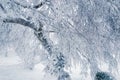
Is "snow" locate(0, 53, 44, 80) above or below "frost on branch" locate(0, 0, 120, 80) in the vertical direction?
below

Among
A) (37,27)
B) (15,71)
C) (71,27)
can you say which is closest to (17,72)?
(15,71)

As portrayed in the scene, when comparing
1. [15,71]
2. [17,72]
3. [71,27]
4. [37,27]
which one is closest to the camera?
[37,27]

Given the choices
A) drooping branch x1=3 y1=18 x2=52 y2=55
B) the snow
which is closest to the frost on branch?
drooping branch x1=3 y1=18 x2=52 y2=55

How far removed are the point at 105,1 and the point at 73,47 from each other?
1783mm

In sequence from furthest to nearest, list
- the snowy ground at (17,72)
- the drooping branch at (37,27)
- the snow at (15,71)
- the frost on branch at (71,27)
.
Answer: the snow at (15,71) < the snowy ground at (17,72) < the drooping branch at (37,27) < the frost on branch at (71,27)

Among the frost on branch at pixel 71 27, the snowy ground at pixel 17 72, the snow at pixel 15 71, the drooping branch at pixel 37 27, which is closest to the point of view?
the frost on branch at pixel 71 27

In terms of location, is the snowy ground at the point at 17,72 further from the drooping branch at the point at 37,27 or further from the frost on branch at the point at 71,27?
the drooping branch at the point at 37,27

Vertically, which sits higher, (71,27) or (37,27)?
(71,27)

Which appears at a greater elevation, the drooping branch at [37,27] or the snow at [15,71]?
the drooping branch at [37,27]

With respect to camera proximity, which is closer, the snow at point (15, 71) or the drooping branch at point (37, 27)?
the drooping branch at point (37, 27)

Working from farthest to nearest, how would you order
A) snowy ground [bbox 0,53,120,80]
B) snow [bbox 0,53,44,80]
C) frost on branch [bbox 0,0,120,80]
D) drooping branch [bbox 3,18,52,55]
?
snow [bbox 0,53,44,80]
snowy ground [bbox 0,53,120,80]
drooping branch [bbox 3,18,52,55]
frost on branch [bbox 0,0,120,80]

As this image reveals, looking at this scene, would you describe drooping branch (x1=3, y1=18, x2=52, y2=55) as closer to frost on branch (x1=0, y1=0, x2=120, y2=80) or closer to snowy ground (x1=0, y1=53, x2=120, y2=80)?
frost on branch (x1=0, y1=0, x2=120, y2=80)

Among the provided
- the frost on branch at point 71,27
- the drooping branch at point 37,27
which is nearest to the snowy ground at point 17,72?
the frost on branch at point 71,27

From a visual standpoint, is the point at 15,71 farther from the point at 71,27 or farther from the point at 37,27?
the point at 71,27
